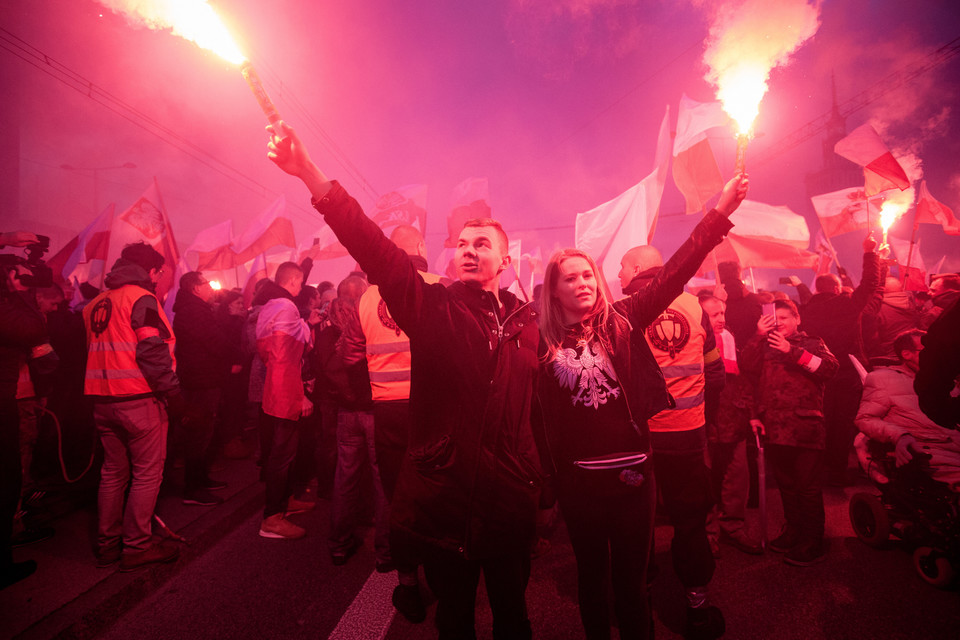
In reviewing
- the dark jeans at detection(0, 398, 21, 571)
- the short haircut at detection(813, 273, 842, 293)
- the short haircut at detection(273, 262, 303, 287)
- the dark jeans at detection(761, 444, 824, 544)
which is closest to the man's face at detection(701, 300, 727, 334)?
the dark jeans at detection(761, 444, 824, 544)

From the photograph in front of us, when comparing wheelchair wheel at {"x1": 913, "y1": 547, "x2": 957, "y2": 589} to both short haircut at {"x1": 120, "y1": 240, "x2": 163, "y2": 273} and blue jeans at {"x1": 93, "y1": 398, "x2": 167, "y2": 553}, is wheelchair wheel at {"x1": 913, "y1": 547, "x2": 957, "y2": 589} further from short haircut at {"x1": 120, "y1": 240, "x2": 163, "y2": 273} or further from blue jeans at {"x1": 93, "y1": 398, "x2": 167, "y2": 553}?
short haircut at {"x1": 120, "y1": 240, "x2": 163, "y2": 273}

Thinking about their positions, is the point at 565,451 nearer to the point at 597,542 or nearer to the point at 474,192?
the point at 597,542

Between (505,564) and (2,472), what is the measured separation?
3.86 m

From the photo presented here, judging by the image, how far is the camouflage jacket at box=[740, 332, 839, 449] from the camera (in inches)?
145

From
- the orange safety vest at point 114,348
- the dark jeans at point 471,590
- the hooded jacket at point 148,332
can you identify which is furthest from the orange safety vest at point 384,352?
the orange safety vest at point 114,348

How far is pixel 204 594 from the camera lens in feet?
10.6

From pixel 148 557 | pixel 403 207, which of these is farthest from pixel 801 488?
pixel 403 207

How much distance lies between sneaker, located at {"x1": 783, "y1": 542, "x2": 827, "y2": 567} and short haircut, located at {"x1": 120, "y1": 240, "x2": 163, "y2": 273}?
6.11 meters

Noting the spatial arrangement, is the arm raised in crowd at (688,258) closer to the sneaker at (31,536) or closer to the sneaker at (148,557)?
the sneaker at (148,557)

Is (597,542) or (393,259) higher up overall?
(393,259)

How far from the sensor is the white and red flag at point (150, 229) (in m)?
→ 6.90

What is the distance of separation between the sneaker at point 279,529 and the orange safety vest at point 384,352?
1.81 meters

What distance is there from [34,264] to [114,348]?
1396mm

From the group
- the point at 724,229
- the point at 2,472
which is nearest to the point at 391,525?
the point at 724,229
